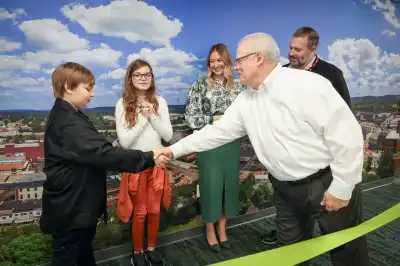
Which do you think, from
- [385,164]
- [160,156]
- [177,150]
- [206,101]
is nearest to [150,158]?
[160,156]

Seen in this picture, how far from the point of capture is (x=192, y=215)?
2.97 m

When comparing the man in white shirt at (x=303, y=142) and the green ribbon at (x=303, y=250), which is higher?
the man in white shirt at (x=303, y=142)

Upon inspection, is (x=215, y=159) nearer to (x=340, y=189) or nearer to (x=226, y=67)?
(x=226, y=67)

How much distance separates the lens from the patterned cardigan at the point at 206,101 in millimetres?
2422

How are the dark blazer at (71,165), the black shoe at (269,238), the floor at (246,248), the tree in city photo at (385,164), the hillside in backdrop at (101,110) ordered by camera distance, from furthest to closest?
the tree in city photo at (385,164) → the black shoe at (269,238) → the floor at (246,248) → the hillside in backdrop at (101,110) → the dark blazer at (71,165)

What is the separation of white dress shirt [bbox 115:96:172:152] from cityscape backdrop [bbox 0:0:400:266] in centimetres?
49

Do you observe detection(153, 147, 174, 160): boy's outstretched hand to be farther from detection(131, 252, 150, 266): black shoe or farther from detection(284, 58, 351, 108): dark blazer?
detection(284, 58, 351, 108): dark blazer

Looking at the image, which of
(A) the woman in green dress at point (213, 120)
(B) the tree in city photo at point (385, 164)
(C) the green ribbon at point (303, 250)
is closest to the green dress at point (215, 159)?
(A) the woman in green dress at point (213, 120)

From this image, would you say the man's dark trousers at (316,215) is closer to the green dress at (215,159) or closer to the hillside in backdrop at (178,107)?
the green dress at (215,159)

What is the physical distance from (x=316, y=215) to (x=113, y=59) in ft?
6.37

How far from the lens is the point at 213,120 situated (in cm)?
238

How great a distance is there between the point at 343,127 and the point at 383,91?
3.69 m

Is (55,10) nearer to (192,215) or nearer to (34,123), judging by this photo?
(34,123)

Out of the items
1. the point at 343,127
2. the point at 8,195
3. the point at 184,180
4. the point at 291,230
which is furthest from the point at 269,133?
the point at 8,195
